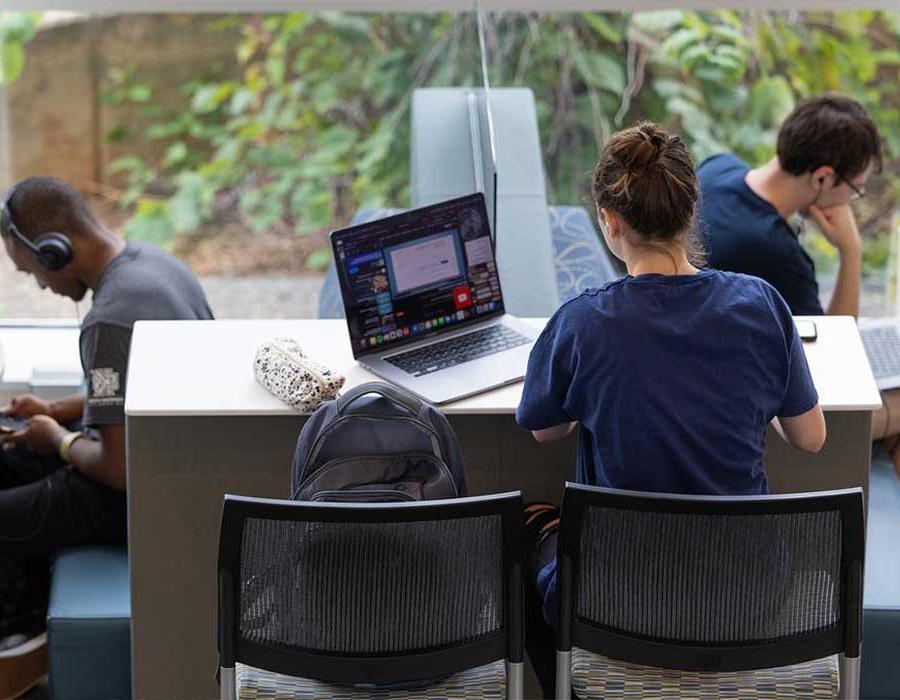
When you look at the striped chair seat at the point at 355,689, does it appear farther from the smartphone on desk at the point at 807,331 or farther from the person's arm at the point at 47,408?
the person's arm at the point at 47,408

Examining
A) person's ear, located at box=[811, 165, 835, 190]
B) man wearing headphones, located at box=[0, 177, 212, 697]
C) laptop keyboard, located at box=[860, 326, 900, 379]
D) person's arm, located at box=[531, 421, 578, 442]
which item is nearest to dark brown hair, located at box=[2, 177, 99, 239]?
man wearing headphones, located at box=[0, 177, 212, 697]

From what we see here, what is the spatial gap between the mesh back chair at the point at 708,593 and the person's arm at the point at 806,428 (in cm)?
24

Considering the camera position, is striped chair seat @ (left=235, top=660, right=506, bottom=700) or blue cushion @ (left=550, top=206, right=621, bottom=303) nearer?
striped chair seat @ (left=235, top=660, right=506, bottom=700)

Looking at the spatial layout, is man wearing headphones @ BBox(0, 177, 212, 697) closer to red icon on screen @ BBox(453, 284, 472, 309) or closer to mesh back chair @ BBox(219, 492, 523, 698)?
red icon on screen @ BBox(453, 284, 472, 309)

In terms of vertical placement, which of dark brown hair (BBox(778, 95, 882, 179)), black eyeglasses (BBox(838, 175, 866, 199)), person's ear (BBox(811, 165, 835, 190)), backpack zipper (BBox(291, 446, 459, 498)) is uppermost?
dark brown hair (BBox(778, 95, 882, 179))

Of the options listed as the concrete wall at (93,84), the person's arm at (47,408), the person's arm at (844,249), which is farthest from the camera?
the concrete wall at (93,84)

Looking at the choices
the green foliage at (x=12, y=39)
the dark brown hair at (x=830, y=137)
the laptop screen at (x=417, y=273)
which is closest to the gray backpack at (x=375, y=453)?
the laptop screen at (x=417, y=273)

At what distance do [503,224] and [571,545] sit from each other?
5.28 ft

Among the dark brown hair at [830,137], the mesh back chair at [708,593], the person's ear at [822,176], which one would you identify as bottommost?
the mesh back chair at [708,593]

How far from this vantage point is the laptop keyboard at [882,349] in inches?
129

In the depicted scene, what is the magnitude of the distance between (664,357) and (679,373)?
0.10 feet

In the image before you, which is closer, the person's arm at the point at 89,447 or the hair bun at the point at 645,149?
the hair bun at the point at 645,149

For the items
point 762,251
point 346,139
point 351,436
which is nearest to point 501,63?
point 346,139

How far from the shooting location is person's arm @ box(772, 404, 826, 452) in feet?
7.02
